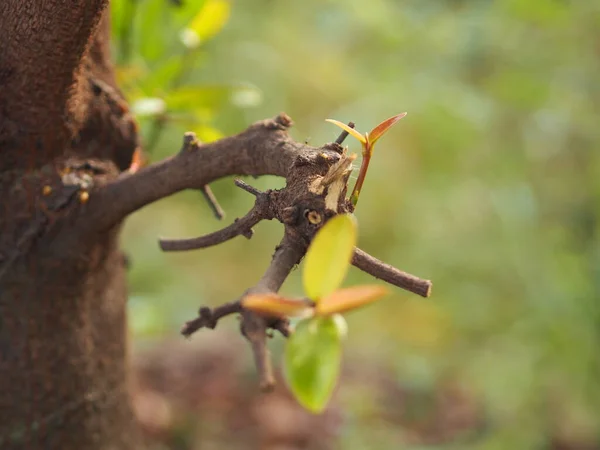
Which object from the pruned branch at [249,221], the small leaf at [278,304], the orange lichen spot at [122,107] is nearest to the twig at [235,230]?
the pruned branch at [249,221]

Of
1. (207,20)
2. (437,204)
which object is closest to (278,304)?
(207,20)

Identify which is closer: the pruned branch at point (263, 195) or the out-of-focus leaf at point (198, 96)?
the pruned branch at point (263, 195)

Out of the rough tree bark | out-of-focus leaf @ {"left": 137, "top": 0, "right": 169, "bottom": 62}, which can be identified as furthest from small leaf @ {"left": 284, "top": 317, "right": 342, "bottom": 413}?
out-of-focus leaf @ {"left": 137, "top": 0, "right": 169, "bottom": 62}

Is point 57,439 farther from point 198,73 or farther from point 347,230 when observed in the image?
point 198,73

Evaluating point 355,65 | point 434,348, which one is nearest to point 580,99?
point 434,348

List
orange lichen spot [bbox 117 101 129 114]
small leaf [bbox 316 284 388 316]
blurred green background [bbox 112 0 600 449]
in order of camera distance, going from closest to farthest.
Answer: small leaf [bbox 316 284 388 316] → orange lichen spot [bbox 117 101 129 114] → blurred green background [bbox 112 0 600 449]

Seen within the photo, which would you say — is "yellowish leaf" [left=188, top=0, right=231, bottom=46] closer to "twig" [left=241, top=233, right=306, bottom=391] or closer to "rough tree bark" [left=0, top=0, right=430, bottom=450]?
"rough tree bark" [left=0, top=0, right=430, bottom=450]

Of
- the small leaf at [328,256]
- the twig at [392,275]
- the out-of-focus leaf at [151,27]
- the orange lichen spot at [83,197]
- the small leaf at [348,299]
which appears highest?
the out-of-focus leaf at [151,27]

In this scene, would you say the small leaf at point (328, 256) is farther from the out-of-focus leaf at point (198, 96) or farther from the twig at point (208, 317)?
the out-of-focus leaf at point (198, 96)
